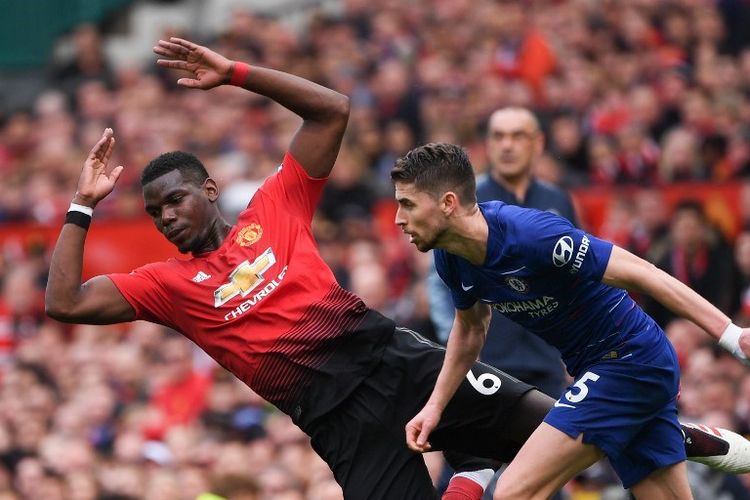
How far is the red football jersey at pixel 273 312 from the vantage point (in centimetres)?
723

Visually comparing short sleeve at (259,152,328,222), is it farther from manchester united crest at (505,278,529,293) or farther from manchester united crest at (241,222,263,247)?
manchester united crest at (505,278,529,293)

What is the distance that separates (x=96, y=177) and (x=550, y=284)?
7.14ft

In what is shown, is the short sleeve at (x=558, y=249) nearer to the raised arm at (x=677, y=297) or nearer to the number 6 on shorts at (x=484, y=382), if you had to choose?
the raised arm at (x=677, y=297)

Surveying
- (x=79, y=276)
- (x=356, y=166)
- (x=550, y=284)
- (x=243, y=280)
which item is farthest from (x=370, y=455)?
(x=356, y=166)

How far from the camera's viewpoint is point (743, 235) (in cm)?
1154

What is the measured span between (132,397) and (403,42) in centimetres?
569

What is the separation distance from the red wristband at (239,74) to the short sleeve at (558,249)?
1.49 m

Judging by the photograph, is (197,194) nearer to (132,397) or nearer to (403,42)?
(132,397)

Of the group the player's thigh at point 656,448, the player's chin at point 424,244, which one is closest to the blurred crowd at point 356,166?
the player's thigh at point 656,448

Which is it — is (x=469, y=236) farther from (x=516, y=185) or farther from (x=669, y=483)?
(x=516, y=185)

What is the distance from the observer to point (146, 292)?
289 inches

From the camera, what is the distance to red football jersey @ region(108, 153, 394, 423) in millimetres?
7230

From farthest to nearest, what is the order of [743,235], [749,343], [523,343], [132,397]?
[132,397]
[743,235]
[523,343]
[749,343]

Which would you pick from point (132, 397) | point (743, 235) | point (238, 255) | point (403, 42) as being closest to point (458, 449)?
point (238, 255)
